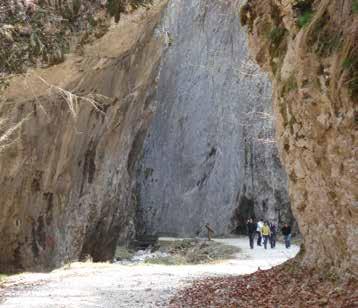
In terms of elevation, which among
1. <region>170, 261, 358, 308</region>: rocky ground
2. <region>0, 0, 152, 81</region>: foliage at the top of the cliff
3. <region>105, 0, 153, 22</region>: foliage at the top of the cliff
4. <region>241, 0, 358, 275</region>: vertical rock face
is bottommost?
<region>170, 261, 358, 308</region>: rocky ground

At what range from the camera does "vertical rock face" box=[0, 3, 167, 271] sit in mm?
16422

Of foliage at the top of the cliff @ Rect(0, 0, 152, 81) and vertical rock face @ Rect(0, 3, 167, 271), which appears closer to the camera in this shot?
foliage at the top of the cliff @ Rect(0, 0, 152, 81)

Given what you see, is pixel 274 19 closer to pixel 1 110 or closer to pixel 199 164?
pixel 1 110

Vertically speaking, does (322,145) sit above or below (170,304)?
above

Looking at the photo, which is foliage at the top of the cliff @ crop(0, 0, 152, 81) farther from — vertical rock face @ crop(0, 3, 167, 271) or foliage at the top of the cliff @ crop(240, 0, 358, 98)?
foliage at the top of the cliff @ crop(240, 0, 358, 98)

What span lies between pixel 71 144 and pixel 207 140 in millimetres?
21059

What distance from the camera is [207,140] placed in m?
39.7

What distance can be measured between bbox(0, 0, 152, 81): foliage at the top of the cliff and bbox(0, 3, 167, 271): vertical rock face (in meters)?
0.56

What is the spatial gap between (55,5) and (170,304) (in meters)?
8.50

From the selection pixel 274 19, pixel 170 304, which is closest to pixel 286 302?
pixel 170 304

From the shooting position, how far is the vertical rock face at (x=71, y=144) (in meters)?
16.4

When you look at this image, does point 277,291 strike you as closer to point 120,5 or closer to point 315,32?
point 315,32

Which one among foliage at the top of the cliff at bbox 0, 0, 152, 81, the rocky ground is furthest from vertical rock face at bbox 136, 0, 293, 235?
the rocky ground

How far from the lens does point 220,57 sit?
37.5 metres
